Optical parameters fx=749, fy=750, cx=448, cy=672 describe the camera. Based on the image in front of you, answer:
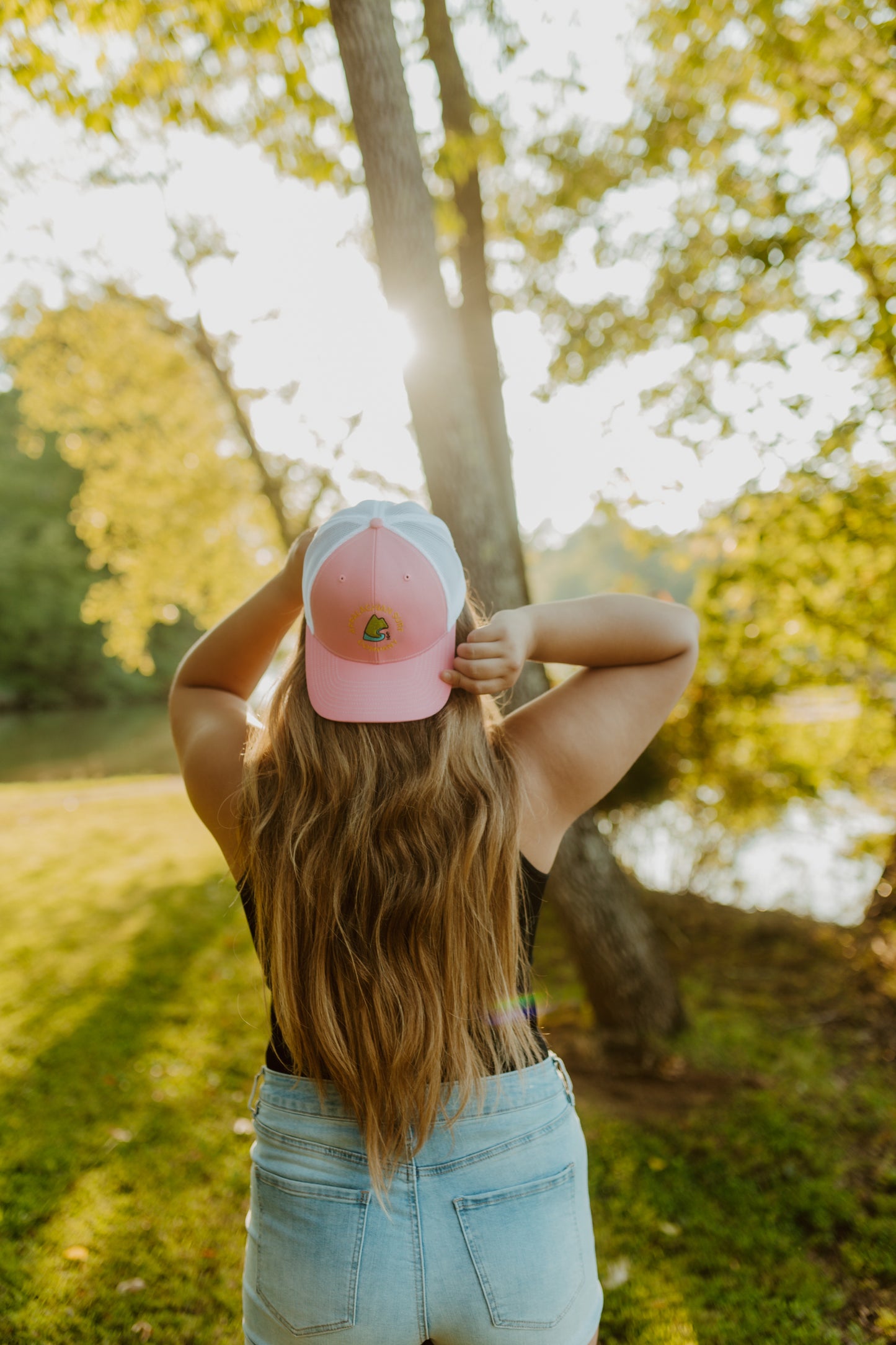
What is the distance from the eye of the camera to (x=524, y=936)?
1445 mm

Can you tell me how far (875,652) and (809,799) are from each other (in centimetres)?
111

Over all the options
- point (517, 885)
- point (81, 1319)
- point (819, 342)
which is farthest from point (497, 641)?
point (819, 342)

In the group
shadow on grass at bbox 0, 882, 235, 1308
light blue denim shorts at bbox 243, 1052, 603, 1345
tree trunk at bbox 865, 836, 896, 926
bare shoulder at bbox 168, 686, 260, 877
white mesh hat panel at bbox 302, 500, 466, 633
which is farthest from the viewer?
tree trunk at bbox 865, 836, 896, 926

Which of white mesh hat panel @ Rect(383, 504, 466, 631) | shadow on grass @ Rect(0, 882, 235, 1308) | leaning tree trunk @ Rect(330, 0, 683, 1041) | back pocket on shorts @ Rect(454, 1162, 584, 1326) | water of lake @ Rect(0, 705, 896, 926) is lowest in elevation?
water of lake @ Rect(0, 705, 896, 926)

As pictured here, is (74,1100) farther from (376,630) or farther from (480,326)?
(480,326)

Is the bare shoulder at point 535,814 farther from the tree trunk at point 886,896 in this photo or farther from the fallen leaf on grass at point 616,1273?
the tree trunk at point 886,896

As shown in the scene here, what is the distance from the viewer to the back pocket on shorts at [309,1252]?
113cm

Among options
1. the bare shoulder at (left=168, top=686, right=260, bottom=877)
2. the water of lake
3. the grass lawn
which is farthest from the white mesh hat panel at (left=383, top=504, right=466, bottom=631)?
the water of lake

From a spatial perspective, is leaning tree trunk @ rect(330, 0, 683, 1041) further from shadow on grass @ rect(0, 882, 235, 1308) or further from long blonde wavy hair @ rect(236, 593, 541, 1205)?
shadow on grass @ rect(0, 882, 235, 1308)

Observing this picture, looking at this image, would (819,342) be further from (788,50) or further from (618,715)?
(618,715)

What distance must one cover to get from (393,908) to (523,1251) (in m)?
0.54

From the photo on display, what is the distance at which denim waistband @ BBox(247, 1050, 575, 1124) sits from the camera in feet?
4.07

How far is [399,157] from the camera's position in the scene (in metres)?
2.64

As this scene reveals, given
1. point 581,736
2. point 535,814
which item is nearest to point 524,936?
point 535,814
